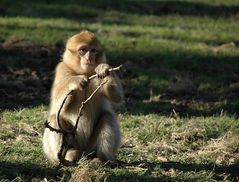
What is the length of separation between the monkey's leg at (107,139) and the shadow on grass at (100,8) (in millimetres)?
10501

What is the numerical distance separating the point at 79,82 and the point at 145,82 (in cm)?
587

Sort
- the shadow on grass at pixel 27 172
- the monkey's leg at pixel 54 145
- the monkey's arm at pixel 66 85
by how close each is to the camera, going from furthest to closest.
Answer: the monkey's leg at pixel 54 145
the monkey's arm at pixel 66 85
the shadow on grass at pixel 27 172

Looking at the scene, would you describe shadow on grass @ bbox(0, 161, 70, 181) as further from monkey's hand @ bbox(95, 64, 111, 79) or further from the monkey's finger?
monkey's hand @ bbox(95, 64, 111, 79)

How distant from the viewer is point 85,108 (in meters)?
7.76

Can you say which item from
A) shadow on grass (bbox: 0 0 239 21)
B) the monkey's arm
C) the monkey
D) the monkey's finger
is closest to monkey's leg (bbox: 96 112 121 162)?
the monkey

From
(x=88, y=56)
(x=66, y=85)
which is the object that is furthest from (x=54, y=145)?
(x=88, y=56)

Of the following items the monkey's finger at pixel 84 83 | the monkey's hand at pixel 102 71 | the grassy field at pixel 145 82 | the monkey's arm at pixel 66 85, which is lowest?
the grassy field at pixel 145 82

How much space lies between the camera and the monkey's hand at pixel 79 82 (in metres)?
7.17

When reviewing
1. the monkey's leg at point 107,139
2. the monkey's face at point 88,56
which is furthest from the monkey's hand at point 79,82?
the monkey's leg at point 107,139

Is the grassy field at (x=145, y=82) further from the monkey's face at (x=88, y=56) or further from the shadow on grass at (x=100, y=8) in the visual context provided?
the monkey's face at (x=88, y=56)

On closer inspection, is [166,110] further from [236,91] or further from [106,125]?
[106,125]

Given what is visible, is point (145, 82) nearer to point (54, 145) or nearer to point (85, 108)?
point (85, 108)

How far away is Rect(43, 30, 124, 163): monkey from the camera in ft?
25.0

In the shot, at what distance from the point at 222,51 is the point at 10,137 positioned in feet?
25.0
